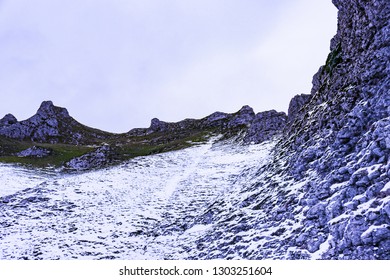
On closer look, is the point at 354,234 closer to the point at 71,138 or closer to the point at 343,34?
the point at 343,34

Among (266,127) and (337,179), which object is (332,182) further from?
(266,127)

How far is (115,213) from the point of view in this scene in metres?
26.8

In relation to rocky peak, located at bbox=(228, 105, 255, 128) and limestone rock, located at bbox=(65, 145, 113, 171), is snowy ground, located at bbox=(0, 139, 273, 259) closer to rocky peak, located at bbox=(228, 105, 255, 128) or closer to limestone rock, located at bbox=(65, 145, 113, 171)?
limestone rock, located at bbox=(65, 145, 113, 171)

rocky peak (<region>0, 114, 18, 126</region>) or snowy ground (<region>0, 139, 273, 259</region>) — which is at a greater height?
rocky peak (<region>0, 114, 18, 126</region>)

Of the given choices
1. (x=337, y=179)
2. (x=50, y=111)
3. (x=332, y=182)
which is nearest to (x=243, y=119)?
(x=50, y=111)

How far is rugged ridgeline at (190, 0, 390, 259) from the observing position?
1255 cm

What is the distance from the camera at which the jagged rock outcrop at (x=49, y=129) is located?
3907 inches

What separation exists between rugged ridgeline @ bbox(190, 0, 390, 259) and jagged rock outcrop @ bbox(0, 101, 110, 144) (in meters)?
93.4

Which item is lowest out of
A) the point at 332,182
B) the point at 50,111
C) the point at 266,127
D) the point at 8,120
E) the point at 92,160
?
the point at 332,182

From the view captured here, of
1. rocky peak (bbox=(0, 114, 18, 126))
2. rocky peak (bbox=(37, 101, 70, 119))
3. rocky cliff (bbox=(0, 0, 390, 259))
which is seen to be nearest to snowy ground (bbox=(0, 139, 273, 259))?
rocky cliff (bbox=(0, 0, 390, 259))

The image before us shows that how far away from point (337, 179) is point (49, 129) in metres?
109

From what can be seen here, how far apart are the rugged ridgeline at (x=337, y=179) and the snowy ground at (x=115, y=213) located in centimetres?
280

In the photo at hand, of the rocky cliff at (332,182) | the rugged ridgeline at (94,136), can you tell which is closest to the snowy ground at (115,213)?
the rocky cliff at (332,182)

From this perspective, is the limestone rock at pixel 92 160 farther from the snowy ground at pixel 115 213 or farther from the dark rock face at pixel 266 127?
the dark rock face at pixel 266 127
